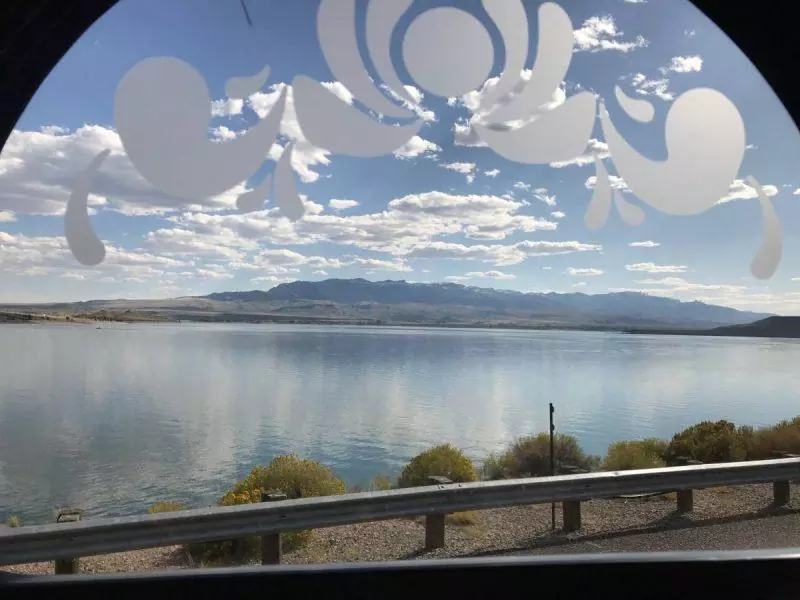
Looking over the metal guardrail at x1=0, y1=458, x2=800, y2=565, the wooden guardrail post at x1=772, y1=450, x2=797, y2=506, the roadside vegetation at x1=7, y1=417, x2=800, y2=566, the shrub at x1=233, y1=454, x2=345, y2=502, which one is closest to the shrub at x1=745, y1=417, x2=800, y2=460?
the roadside vegetation at x1=7, y1=417, x2=800, y2=566

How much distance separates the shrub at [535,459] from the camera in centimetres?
855

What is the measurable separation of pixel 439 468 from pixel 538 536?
2.45 meters

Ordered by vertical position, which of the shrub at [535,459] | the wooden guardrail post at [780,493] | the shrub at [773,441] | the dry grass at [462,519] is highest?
the wooden guardrail post at [780,493]

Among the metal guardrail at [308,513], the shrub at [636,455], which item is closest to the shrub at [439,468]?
the shrub at [636,455]

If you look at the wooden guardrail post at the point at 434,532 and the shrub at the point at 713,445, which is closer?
the wooden guardrail post at the point at 434,532

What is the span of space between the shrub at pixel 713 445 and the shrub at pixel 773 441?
146 millimetres

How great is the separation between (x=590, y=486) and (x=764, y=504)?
236cm

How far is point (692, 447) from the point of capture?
26.8 ft

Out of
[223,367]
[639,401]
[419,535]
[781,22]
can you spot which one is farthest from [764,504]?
[223,367]

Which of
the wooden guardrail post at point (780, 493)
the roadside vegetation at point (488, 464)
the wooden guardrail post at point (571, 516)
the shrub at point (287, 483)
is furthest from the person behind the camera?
the shrub at point (287, 483)

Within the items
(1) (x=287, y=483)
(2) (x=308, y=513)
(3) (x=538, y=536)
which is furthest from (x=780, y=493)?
(1) (x=287, y=483)

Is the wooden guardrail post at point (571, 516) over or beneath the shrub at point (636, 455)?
over

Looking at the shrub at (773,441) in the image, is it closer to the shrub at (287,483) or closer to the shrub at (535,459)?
the shrub at (535,459)

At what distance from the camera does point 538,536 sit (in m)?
4.59
